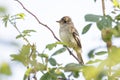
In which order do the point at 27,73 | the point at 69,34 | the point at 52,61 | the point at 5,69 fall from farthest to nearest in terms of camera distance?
the point at 69,34 < the point at 52,61 < the point at 27,73 < the point at 5,69

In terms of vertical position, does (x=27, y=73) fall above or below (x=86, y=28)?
below

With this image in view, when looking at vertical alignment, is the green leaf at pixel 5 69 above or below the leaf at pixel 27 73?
above

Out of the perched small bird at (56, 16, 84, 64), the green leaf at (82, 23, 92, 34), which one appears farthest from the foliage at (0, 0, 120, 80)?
the perched small bird at (56, 16, 84, 64)

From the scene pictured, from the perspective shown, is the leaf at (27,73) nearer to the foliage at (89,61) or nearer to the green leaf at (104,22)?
the foliage at (89,61)

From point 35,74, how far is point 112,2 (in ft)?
3.29

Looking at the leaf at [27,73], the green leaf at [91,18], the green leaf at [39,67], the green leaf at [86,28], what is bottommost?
the leaf at [27,73]

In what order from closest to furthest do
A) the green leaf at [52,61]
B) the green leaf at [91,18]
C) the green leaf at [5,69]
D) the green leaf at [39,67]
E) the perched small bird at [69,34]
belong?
the green leaf at [5,69] → the green leaf at [91,18] → the green leaf at [39,67] → the green leaf at [52,61] → the perched small bird at [69,34]

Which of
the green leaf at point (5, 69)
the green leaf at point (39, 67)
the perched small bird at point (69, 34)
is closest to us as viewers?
the green leaf at point (5, 69)

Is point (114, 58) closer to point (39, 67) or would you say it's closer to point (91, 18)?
point (91, 18)

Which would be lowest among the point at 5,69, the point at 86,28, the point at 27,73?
the point at 27,73

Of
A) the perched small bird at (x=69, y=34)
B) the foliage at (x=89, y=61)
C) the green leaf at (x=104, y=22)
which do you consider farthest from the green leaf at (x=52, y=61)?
the perched small bird at (x=69, y=34)

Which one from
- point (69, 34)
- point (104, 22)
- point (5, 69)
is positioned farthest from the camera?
point (69, 34)

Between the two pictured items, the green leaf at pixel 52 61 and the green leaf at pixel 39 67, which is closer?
the green leaf at pixel 39 67

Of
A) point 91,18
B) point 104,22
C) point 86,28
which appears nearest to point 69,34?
point 86,28
